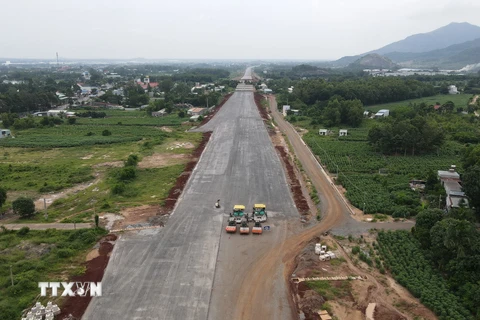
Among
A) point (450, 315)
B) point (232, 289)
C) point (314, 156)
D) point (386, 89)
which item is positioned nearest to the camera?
point (450, 315)

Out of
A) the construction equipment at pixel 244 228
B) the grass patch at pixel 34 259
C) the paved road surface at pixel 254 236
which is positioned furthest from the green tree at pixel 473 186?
the grass patch at pixel 34 259

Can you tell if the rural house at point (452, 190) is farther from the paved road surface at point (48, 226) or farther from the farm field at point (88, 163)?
the paved road surface at point (48, 226)

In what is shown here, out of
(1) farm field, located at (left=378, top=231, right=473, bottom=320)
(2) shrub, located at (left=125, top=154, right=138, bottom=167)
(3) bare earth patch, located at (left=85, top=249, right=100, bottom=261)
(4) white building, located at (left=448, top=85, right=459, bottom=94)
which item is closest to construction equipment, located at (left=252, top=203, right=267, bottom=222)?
(1) farm field, located at (left=378, top=231, right=473, bottom=320)

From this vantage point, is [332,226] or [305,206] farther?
[305,206]

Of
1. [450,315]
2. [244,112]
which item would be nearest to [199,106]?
[244,112]

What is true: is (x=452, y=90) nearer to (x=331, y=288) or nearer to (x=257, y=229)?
(x=257, y=229)

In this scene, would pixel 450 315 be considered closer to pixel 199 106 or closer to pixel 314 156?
pixel 314 156

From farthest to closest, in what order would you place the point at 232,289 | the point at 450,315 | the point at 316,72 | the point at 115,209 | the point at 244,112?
the point at 316,72
the point at 244,112
the point at 115,209
the point at 232,289
the point at 450,315
